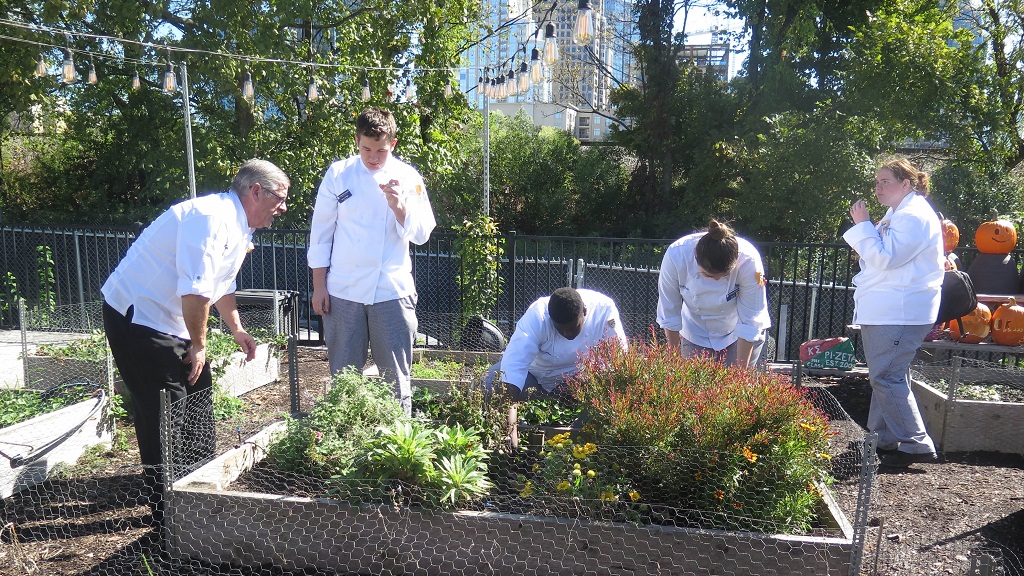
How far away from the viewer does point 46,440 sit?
13.3 feet

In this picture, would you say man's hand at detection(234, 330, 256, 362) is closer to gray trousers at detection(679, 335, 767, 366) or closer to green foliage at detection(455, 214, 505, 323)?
gray trousers at detection(679, 335, 767, 366)

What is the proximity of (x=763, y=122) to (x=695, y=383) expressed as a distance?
14.4 m

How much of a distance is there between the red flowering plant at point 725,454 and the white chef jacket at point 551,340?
111cm

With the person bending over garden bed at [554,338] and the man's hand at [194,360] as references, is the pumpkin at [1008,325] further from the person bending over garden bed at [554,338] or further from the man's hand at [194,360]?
the man's hand at [194,360]

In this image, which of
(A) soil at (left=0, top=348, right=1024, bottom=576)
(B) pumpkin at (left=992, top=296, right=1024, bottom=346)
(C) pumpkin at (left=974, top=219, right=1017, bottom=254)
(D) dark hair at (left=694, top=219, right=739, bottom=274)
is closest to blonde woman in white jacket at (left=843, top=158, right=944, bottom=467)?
(A) soil at (left=0, top=348, right=1024, bottom=576)

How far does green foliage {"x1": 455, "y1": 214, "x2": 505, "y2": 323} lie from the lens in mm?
7668

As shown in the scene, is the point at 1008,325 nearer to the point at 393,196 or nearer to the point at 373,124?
the point at 393,196

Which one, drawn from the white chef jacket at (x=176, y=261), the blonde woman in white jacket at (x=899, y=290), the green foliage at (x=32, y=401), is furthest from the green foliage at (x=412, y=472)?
the blonde woman in white jacket at (x=899, y=290)

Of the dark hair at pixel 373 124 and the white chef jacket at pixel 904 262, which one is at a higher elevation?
the dark hair at pixel 373 124

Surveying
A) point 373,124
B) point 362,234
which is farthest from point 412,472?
point 373,124

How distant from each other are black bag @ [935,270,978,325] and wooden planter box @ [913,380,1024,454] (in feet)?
1.85

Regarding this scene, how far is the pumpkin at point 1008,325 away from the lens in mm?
5258

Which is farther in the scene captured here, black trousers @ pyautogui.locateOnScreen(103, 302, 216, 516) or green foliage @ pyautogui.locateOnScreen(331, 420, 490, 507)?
black trousers @ pyautogui.locateOnScreen(103, 302, 216, 516)

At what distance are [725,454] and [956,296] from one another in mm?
2860
